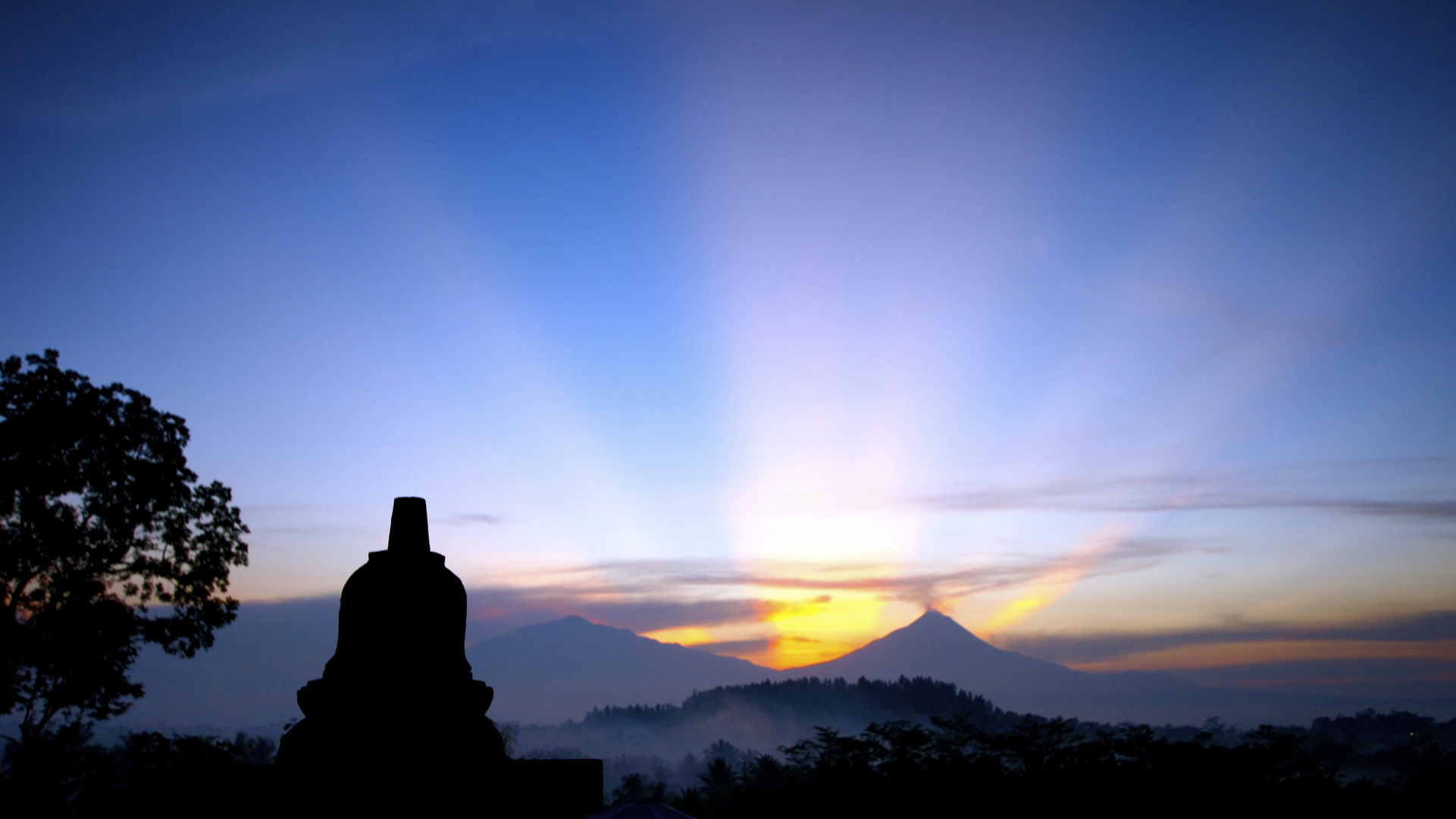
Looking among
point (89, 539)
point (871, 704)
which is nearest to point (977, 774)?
point (89, 539)

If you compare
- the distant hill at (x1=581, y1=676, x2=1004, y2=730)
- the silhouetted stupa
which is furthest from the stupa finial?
the distant hill at (x1=581, y1=676, x2=1004, y2=730)

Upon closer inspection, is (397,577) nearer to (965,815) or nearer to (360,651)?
(360,651)

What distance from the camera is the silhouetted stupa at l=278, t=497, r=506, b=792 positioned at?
796 cm

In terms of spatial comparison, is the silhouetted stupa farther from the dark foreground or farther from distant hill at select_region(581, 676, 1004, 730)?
distant hill at select_region(581, 676, 1004, 730)

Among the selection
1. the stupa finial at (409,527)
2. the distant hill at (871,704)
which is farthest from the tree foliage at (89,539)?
the distant hill at (871,704)

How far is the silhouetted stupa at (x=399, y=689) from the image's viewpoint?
314 inches

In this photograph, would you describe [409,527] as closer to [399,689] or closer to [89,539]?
[399,689]

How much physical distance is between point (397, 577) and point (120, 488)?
1668cm

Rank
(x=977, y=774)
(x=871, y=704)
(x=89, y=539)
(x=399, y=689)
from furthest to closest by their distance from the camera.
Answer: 1. (x=871, y=704)
2. (x=977, y=774)
3. (x=89, y=539)
4. (x=399, y=689)

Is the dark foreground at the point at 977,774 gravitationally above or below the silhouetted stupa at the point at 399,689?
below

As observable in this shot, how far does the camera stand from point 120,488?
20922 mm

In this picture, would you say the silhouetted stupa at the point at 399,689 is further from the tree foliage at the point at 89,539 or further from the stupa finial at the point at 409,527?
the tree foliage at the point at 89,539

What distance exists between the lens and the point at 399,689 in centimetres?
830

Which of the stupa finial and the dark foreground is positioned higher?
the stupa finial
